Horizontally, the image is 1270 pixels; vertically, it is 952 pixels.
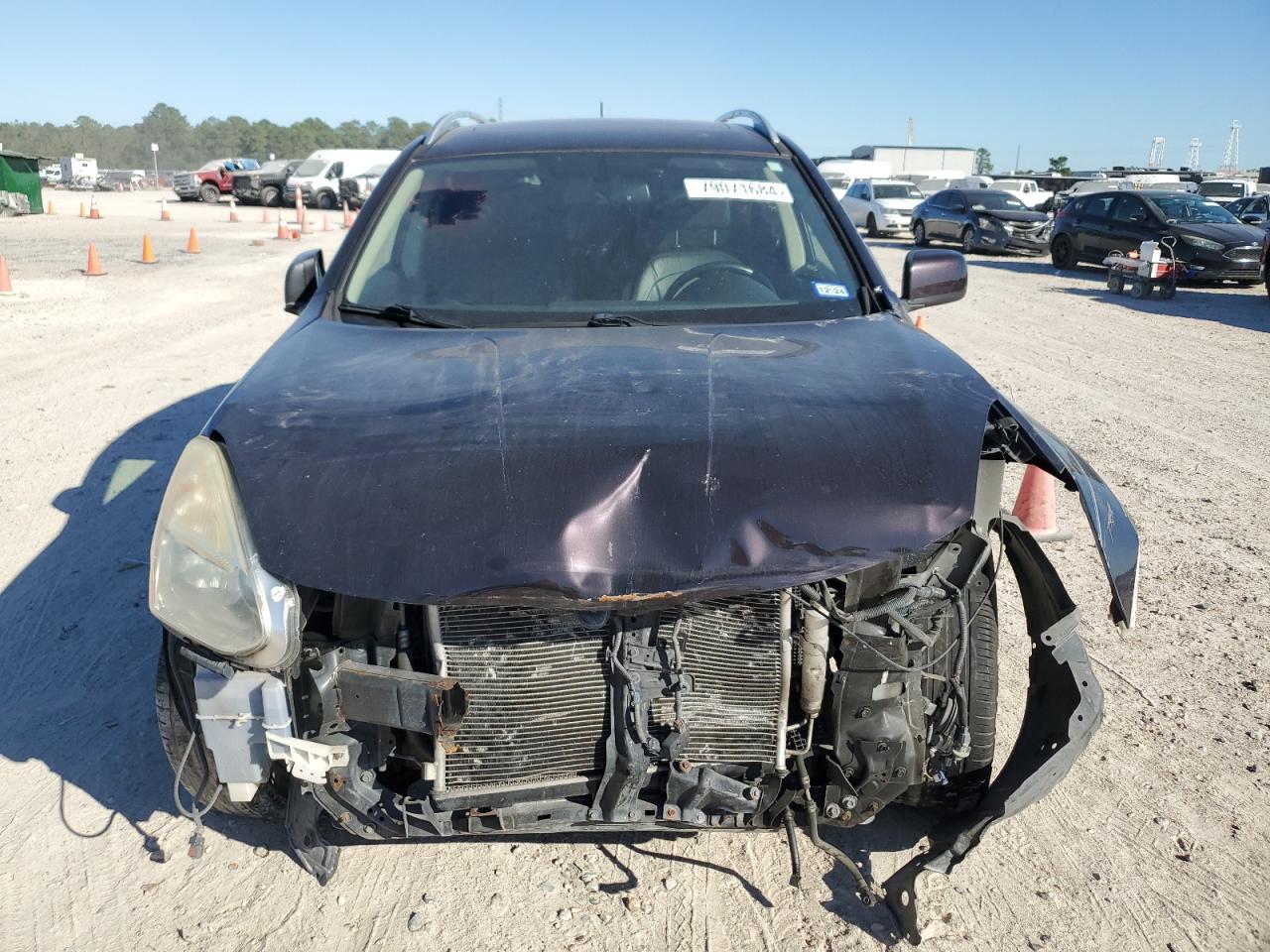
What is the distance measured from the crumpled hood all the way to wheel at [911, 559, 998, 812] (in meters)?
0.49

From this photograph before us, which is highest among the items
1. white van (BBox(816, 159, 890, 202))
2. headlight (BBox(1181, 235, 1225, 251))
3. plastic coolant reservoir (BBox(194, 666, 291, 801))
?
white van (BBox(816, 159, 890, 202))

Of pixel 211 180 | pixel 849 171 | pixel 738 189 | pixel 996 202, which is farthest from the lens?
pixel 211 180

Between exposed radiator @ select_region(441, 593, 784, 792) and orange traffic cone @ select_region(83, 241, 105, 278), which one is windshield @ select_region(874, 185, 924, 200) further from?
exposed radiator @ select_region(441, 593, 784, 792)

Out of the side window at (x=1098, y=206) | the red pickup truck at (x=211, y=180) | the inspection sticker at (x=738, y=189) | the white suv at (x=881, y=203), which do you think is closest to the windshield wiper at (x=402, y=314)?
the inspection sticker at (x=738, y=189)

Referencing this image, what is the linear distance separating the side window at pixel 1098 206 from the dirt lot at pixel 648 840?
12.5m

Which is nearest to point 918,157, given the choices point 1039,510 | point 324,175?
point 324,175

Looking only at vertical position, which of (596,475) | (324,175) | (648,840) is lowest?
(648,840)

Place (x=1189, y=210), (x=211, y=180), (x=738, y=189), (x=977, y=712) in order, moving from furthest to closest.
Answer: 1. (x=211, y=180)
2. (x=1189, y=210)
3. (x=738, y=189)
4. (x=977, y=712)

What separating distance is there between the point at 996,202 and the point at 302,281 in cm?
2095

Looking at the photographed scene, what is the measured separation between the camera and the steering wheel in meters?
3.24

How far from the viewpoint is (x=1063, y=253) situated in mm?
18641

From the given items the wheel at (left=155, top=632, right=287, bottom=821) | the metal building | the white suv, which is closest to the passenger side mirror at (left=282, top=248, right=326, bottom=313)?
the wheel at (left=155, top=632, right=287, bottom=821)

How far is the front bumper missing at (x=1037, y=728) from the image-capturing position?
7.66ft

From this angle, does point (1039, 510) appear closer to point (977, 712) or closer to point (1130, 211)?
point (977, 712)
